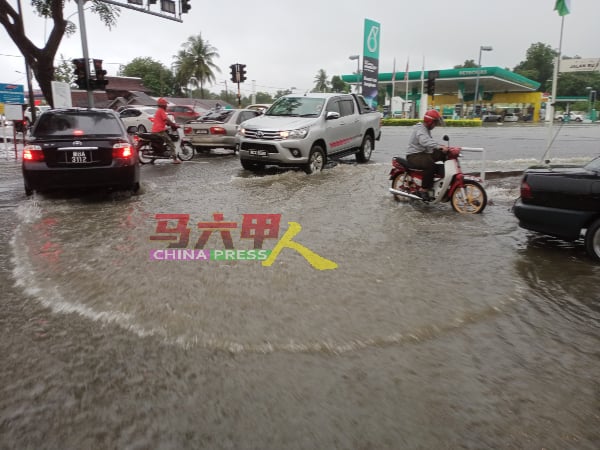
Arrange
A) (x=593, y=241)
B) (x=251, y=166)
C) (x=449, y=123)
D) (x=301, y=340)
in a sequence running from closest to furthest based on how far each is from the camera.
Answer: (x=301, y=340), (x=593, y=241), (x=251, y=166), (x=449, y=123)

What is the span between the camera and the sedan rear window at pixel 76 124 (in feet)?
27.1

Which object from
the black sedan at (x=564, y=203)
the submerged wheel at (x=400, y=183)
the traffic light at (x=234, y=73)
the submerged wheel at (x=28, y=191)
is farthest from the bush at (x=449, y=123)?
the submerged wheel at (x=28, y=191)

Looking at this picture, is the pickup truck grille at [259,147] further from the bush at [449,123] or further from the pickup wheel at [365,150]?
the bush at [449,123]

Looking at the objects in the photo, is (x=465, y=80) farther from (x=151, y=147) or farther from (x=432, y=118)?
(x=432, y=118)

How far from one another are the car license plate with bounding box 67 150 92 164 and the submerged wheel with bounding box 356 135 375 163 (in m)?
8.02

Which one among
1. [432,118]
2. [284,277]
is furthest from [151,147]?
[284,277]

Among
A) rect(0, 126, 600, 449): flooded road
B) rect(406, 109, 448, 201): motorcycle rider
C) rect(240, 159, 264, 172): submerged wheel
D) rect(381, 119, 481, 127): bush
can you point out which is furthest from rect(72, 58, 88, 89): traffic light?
rect(381, 119, 481, 127): bush

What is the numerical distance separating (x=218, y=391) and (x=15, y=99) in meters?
18.7

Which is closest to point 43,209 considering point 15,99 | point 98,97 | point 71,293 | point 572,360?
point 71,293

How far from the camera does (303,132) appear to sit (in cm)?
1112

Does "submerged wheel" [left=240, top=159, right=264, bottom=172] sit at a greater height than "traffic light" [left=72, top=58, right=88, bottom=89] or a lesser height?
lesser

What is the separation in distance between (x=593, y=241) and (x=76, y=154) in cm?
735

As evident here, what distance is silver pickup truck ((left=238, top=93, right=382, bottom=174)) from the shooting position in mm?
11094

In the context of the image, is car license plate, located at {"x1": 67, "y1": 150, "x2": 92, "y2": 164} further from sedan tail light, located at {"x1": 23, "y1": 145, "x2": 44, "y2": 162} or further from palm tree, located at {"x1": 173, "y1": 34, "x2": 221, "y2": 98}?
palm tree, located at {"x1": 173, "y1": 34, "x2": 221, "y2": 98}
